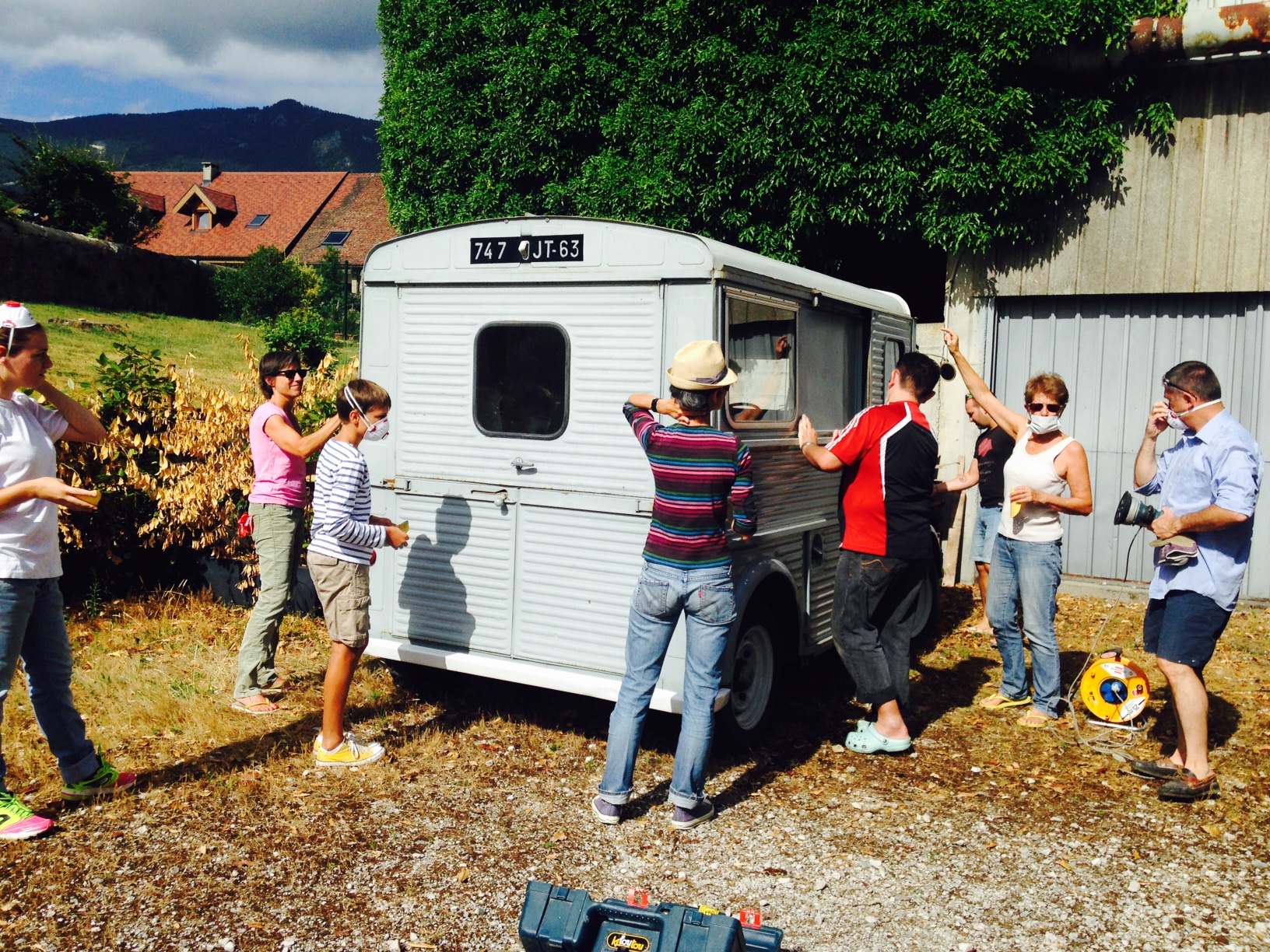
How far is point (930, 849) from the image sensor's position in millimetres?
4578

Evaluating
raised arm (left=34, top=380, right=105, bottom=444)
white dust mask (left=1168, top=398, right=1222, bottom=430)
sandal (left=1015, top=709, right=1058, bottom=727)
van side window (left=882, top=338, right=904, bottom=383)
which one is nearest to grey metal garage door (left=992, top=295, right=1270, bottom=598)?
van side window (left=882, top=338, right=904, bottom=383)

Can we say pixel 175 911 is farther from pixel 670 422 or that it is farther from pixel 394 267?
pixel 394 267

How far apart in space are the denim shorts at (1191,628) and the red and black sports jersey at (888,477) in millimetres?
1179

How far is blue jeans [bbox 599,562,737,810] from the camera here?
459 centimetres

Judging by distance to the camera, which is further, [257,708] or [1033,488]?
[257,708]

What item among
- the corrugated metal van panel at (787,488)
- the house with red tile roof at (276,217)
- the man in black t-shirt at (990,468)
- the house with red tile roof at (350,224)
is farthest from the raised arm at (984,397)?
the house with red tile roof at (276,217)

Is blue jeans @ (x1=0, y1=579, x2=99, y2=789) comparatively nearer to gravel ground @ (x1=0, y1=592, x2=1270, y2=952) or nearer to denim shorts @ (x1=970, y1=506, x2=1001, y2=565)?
gravel ground @ (x1=0, y1=592, x2=1270, y2=952)

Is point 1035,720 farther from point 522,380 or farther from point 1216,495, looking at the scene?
point 522,380

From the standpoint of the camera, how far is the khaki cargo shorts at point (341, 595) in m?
5.08

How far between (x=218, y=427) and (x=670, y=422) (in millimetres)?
4422

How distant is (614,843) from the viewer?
15.0ft

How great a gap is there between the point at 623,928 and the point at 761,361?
10.4ft

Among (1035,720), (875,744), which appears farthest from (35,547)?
(1035,720)

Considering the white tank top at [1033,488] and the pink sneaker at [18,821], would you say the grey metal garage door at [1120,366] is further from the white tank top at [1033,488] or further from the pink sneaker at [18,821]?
the pink sneaker at [18,821]
